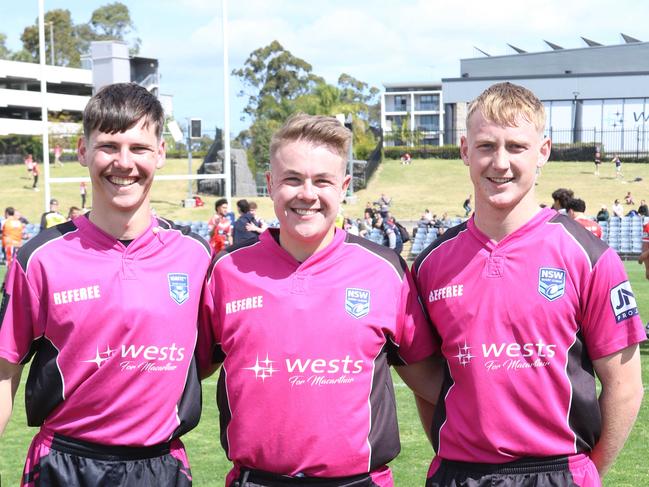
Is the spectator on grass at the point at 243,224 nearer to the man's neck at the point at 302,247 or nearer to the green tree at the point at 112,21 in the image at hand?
the man's neck at the point at 302,247

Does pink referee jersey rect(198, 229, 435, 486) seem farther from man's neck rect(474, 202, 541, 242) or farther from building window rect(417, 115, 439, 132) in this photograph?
building window rect(417, 115, 439, 132)

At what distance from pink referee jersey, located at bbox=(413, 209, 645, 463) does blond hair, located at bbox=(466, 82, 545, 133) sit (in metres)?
0.38

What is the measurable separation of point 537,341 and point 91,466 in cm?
152

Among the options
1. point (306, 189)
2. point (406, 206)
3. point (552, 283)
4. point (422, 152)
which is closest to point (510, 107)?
point (552, 283)

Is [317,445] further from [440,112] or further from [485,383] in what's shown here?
[440,112]

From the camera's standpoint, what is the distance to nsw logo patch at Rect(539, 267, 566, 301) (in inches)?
104

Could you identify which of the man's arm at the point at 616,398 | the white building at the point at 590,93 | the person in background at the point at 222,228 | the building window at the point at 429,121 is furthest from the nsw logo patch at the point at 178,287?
the building window at the point at 429,121

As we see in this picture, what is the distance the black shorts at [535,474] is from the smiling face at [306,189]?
0.93 meters

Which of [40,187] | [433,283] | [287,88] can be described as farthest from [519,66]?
[433,283]

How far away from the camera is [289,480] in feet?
8.73

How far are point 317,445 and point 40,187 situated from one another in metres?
44.1

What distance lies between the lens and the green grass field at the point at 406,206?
5484 mm

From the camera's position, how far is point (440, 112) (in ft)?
313

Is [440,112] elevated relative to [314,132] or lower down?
elevated
